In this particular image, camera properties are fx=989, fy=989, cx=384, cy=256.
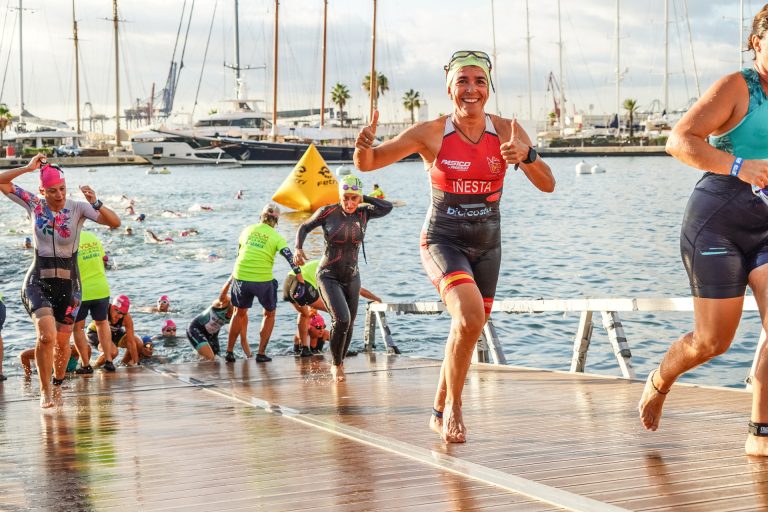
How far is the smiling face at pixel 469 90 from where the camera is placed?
5977mm

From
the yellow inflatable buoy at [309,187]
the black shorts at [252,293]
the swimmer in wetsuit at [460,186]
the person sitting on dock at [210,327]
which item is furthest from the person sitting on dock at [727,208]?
the yellow inflatable buoy at [309,187]

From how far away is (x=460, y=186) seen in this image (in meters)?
6.00

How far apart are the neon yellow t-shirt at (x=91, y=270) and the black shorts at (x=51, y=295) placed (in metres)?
3.23

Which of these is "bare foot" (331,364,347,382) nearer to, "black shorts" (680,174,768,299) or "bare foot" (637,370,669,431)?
"bare foot" (637,370,669,431)

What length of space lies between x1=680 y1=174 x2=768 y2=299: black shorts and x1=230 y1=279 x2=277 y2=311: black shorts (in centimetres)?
863

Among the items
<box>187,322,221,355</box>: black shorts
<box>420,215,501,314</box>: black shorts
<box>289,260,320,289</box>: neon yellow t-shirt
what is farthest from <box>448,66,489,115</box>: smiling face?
<box>187,322,221,355</box>: black shorts

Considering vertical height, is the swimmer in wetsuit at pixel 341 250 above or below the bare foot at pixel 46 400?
above

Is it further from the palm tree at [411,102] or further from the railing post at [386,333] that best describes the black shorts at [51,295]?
the palm tree at [411,102]

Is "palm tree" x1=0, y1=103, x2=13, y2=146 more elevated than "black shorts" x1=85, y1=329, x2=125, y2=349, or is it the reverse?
"palm tree" x1=0, y1=103, x2=13, y2=146

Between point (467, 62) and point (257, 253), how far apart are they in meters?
7.31

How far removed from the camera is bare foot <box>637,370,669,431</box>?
18.3 feet

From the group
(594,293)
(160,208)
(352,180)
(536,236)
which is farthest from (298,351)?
(160,208)

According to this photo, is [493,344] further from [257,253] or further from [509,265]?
[509,265]

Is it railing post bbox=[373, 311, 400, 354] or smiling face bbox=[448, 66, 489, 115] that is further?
railing post bbox=[373, 311, 400, 354]
